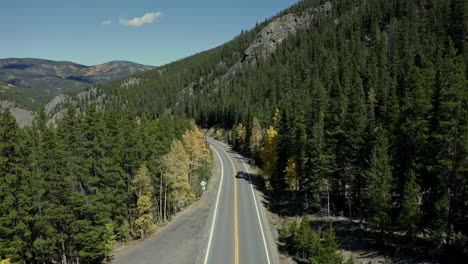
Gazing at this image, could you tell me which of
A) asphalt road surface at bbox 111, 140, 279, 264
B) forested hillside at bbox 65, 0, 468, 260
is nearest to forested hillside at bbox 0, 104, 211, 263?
asphalt road surface at bbox 111, 140, 279, 264

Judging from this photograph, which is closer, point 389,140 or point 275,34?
point 389,140

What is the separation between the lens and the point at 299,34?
16575cm

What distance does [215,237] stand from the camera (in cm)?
3231

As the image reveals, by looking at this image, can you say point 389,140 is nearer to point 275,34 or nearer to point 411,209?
point 411,209

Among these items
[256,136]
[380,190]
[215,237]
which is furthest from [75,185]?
[256,136]

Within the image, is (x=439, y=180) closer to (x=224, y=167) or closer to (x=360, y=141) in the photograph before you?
(x=360, y=141)

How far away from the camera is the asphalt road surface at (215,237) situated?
27500mm

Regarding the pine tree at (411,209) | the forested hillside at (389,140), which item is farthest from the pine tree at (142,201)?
the pine tree at (411,209)

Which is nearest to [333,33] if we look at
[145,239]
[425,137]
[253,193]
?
[253,193]

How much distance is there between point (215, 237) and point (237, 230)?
3.34 meters

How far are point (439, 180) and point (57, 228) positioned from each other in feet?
118

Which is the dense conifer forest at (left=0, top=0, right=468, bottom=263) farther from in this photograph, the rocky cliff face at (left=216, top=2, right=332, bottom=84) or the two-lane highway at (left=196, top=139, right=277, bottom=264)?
the rocky cliff face at (left=216, top=2, right=332, bottom=84)

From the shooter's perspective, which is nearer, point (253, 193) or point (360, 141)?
point (360, 141)

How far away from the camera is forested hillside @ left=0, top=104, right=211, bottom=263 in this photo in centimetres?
2394
